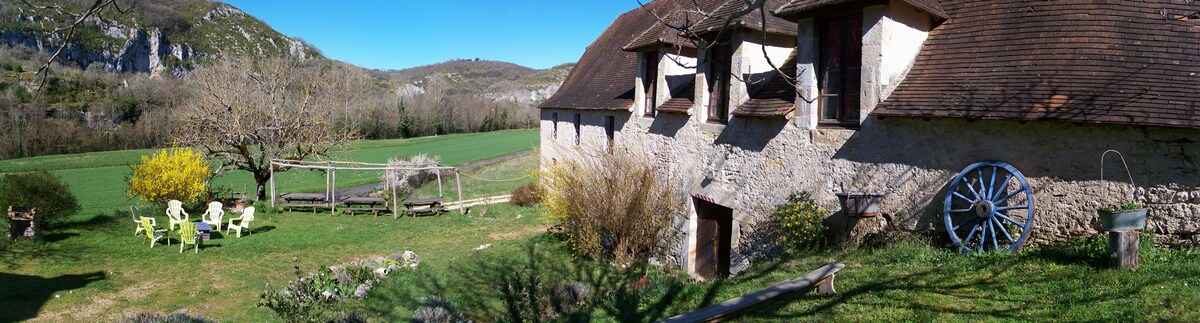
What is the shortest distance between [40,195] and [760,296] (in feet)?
52.5

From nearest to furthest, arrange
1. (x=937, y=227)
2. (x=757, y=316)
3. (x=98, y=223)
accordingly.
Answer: (x=757, y=316) → (x=937, y=227) → (x=98, y=223)

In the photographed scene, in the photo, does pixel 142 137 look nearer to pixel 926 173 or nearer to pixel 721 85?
pixel 721 85

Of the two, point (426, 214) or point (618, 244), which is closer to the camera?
point (618, 244)

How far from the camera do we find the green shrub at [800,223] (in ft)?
27.5

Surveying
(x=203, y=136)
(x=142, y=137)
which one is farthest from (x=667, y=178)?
(x=142, y=137)

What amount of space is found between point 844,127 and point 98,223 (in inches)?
696

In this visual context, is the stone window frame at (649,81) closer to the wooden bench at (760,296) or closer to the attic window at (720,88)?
the attic window at (720,88)

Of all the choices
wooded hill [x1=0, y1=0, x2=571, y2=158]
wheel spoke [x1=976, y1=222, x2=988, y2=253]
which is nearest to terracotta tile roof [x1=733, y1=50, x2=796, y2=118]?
wheel spoke [x1=976, y1=222, x2=988, y2=253]

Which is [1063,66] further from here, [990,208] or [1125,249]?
[1125,249]

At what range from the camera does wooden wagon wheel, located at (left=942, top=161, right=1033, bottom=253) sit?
21.8 ft

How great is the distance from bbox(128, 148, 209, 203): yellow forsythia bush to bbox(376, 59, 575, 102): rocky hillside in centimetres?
8818

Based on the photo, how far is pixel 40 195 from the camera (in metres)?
13.8

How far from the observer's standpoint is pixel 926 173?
7355 millimetres

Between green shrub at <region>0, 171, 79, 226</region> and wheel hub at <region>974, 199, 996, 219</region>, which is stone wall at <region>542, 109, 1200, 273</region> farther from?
green shrub at <region>0, 171, 79, 226</region>
